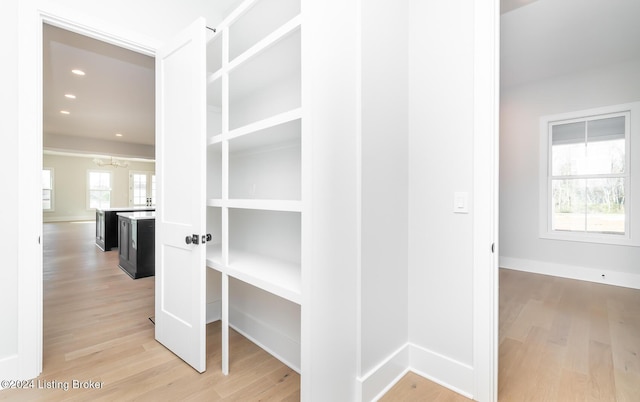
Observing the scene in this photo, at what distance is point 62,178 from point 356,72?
1403 cm

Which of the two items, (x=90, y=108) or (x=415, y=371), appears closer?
(x=415, y=371)

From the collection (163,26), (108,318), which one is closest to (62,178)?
(108,318)

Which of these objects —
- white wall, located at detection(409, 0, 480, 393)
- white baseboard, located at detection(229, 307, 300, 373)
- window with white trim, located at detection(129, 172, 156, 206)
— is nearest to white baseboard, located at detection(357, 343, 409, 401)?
white wall, located at detection(409, 0, 480, 393)

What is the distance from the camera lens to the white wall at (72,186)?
11.0 m

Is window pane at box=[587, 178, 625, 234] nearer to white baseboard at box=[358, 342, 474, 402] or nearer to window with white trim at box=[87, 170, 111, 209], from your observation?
white baseboard at box=[358, 342, 474, 402]

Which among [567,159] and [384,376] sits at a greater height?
[567,159]

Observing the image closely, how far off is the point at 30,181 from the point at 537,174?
5797mm

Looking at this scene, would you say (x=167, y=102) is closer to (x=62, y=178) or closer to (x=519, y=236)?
(x=519, y=236)

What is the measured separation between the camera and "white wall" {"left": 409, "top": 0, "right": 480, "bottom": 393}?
1.64 metres

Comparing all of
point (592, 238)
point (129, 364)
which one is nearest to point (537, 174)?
point (592, 238)

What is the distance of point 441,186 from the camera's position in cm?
175

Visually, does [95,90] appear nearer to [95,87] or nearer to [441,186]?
[95,87]

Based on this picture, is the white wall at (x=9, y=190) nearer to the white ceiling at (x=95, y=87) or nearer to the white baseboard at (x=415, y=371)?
the white ceiling at (x=95, y=87)

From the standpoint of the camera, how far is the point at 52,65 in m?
3.70
